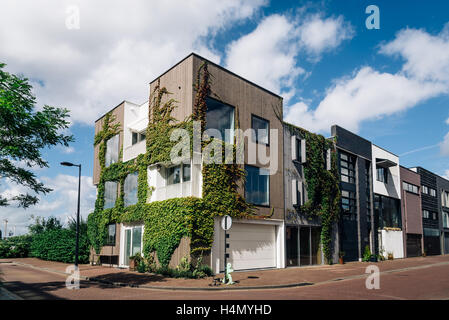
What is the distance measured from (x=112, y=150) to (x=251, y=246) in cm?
1261

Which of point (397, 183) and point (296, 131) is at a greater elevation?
point (296, 131)

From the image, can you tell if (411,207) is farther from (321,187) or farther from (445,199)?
(321,187)

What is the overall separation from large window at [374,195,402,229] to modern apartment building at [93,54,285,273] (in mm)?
15122

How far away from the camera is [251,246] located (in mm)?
20438

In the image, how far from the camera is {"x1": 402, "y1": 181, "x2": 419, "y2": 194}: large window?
1509 inches

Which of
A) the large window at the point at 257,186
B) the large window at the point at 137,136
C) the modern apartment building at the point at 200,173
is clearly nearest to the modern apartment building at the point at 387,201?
the modern apartment building at the point at 200,173

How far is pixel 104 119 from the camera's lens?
1084 inches

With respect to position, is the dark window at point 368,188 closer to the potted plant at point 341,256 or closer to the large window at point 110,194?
the potted plant at point 341,256

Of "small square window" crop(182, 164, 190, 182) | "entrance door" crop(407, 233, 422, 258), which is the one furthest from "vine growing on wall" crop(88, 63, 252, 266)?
"entrance door" crop(407, 233, 422, 258)

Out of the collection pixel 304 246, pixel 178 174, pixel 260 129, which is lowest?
pixel 304 246

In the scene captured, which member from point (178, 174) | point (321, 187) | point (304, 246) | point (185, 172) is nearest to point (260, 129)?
point (185, 172)

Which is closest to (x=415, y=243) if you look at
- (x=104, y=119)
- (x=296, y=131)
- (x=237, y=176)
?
(x=296, y=131)

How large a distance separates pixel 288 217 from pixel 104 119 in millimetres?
15747
